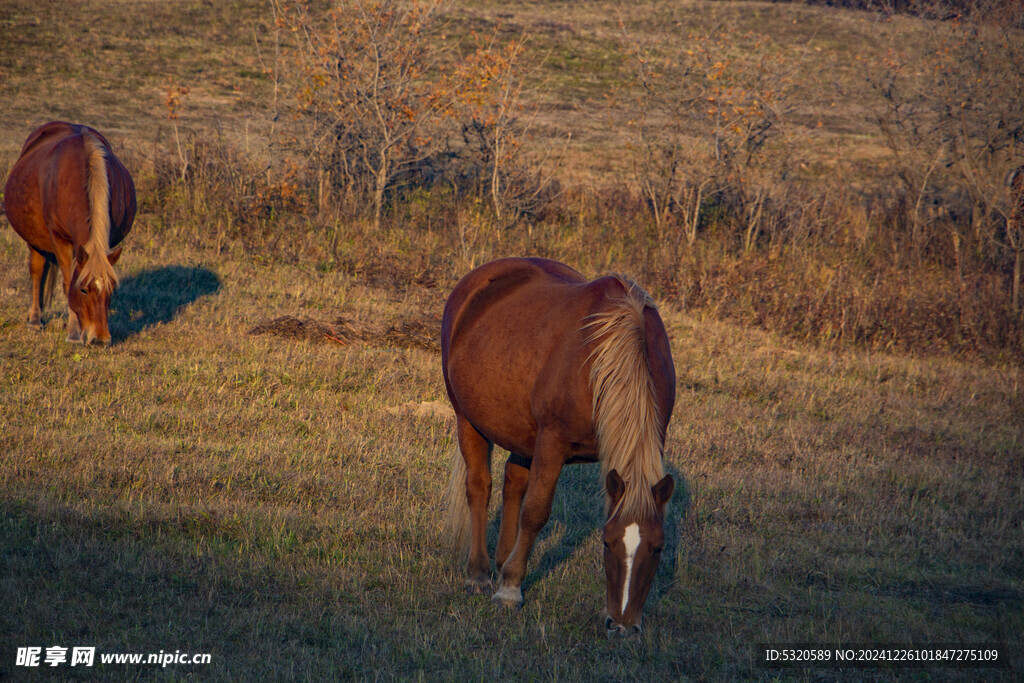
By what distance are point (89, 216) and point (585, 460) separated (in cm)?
591

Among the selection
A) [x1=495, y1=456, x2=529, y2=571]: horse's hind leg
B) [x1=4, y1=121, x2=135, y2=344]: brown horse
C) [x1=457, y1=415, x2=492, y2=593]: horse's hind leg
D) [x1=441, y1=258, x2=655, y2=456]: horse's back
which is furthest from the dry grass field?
[x1=441, y1=258, x2=655, y2=456]: horse's back

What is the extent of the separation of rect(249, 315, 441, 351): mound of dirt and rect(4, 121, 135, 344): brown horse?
1.61 metres

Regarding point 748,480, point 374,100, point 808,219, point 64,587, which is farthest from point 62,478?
point 808,219

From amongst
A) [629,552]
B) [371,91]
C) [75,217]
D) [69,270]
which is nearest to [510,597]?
[629,552]

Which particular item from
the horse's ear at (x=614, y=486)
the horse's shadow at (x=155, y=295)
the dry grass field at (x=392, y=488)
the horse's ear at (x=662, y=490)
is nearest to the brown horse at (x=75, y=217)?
the dry grass field at (x=392, y=488)

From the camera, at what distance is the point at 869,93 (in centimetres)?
3475

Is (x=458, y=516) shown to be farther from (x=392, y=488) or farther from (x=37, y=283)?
(x=37, y=283)

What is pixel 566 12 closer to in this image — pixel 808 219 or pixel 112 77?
pixel 112 77

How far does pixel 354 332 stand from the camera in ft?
29.8

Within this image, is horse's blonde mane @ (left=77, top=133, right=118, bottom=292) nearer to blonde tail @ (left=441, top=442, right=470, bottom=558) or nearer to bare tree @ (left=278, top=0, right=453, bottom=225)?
blonde tail @ (left=441, top=442, right=470, bottom=558)

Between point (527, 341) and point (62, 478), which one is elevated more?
point (527, 341)

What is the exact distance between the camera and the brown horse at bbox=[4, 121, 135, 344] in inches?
303

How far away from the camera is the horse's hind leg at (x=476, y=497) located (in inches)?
175

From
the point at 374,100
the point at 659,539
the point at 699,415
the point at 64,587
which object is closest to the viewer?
the point at 659,539
